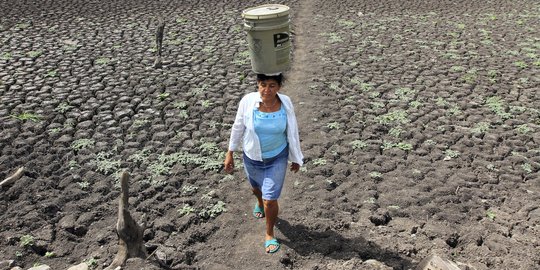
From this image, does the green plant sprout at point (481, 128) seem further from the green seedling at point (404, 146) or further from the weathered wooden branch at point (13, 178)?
the weathered wooden branch at point (13, 178)

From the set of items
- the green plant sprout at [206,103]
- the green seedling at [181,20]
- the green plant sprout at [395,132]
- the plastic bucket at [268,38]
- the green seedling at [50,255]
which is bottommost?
the green plant sprout at [395,132]

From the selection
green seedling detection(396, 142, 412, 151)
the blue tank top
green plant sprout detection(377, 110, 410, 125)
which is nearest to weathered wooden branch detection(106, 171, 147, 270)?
the blue tank top

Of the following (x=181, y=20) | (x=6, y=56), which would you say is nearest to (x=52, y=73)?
(x=6, y=56)

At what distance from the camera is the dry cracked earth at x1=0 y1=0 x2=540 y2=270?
434 cm

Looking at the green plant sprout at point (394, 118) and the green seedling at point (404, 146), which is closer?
the green seedling at point (404, 146)

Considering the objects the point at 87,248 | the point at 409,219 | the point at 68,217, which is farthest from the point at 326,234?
the point at 68,217

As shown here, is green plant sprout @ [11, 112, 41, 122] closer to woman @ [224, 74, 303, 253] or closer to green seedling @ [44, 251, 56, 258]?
green seedling @ [44, 251, 56, 258]

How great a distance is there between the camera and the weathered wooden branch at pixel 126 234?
3811 mm

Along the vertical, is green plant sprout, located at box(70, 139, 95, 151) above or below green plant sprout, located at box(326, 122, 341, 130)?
above

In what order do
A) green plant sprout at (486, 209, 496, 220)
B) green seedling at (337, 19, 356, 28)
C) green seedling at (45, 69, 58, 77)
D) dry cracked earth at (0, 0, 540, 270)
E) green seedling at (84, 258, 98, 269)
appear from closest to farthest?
green seedling at (84, 258, 98, 269)
dry cracked earth at (0, 0, 540, 270)
green plant sprout at (486, 209, 496, 220)
green seedling at (45, 69, 58, 77)
green seedling at (337, 19, 356, 28)

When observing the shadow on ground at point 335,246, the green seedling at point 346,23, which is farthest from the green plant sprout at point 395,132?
the green seedling at point 346,23

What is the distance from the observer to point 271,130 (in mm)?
3912

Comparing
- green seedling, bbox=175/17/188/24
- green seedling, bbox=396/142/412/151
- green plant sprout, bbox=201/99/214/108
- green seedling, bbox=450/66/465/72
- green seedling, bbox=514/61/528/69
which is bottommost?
green seedling, bbox=514/61/528/69

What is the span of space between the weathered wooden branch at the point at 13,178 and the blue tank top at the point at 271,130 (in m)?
2.96
